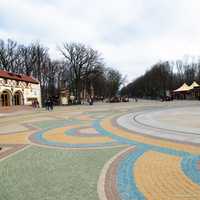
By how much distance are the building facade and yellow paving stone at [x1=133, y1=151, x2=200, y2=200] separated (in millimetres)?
37986

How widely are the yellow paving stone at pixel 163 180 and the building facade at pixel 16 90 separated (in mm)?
37986

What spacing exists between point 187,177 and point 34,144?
593 centimetres

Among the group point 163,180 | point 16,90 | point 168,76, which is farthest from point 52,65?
point 163,180

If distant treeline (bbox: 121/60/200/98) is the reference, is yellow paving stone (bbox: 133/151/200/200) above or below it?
below

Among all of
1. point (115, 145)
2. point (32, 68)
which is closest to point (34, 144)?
point (115, 145)

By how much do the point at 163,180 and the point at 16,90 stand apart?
141ft

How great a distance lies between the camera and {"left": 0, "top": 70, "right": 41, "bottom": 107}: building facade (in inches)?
1502

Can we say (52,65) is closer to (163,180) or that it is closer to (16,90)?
(16,90)

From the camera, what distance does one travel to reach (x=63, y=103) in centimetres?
4847

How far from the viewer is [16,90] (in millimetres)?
41844

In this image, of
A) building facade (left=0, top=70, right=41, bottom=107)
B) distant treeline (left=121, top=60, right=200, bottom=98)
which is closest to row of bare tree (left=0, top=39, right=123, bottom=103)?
building facade (left=0, top=70, right=41, bottom=107)

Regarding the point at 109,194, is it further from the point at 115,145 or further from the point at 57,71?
the point at 57,71

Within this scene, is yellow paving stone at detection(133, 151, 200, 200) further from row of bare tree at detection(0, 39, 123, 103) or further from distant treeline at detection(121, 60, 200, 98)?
distant treeline at detection(121, 60, 200, 98)

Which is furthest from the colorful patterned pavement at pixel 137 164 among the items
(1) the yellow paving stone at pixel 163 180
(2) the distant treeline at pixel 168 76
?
(2) the distant treeline at pixel 168 76
